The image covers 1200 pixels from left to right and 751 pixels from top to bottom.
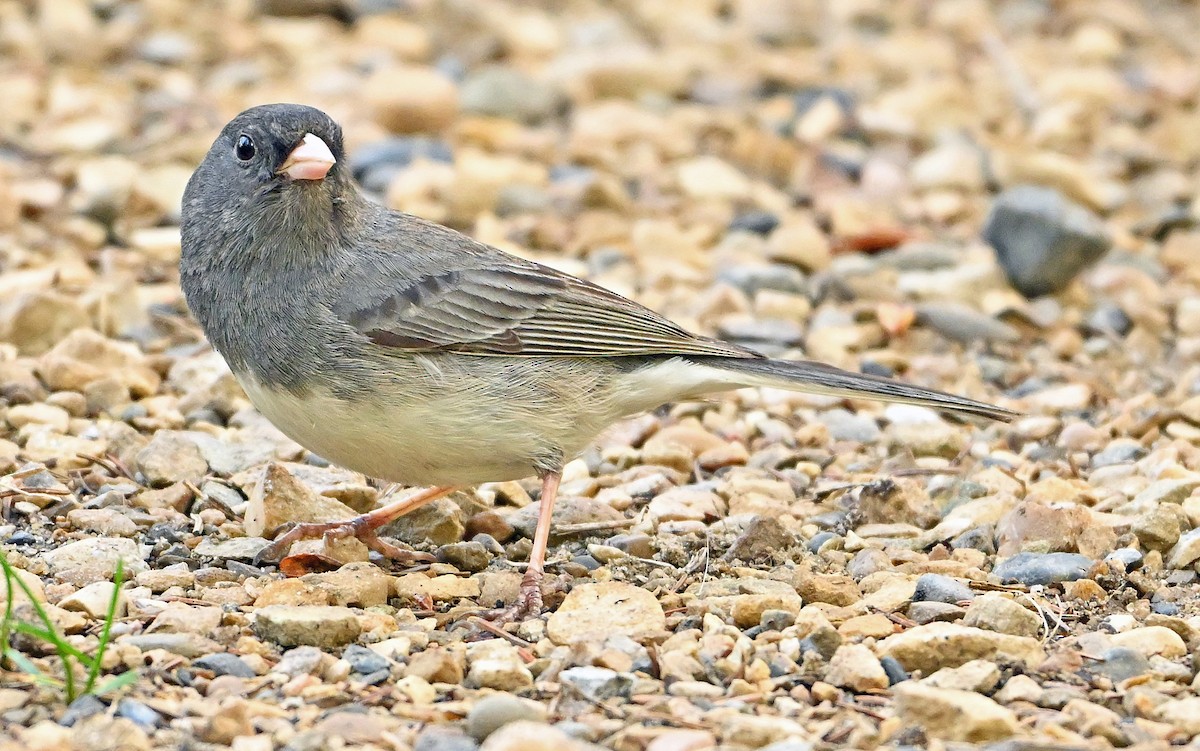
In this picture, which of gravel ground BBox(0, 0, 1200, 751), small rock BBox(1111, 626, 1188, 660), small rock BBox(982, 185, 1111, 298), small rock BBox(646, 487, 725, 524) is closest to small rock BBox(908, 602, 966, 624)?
gravel ground BBox(0, 0, 1200, 751)

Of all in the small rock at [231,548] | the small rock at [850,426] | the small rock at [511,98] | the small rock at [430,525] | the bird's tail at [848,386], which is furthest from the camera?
the small rock at [511,98]

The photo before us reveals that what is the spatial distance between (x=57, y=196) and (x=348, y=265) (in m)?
3.22

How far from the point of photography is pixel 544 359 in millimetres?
4676

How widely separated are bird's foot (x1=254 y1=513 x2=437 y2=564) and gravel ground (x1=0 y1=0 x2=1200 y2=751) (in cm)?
7

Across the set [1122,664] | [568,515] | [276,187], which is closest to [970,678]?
[1122,664]

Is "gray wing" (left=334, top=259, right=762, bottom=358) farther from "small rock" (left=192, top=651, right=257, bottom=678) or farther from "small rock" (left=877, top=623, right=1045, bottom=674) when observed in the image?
"small rock" (left=877, top=623, right=1045, bottom=674)

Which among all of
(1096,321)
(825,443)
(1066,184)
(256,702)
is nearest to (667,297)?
(825,443)

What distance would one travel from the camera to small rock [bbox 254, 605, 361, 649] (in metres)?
3.77

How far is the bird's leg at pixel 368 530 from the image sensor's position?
177 inches

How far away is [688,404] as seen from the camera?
19.8ft

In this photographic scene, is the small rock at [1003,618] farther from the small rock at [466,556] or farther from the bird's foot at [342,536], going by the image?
the bird's foot at [342,536]

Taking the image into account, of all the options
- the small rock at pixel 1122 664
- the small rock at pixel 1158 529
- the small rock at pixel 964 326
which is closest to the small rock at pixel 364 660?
the small rock at pixel 1122 664

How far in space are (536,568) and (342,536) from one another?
61 centimetres

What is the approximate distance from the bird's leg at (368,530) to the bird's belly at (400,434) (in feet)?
0.77
